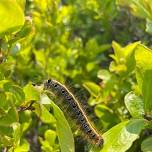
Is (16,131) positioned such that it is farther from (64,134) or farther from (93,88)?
(93,88)

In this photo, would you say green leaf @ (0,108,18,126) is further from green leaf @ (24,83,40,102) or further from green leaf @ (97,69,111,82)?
green leaf @ (97,69,111,82)

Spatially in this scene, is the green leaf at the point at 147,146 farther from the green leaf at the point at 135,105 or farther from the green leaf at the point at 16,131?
the green leaf at the point at 16,131

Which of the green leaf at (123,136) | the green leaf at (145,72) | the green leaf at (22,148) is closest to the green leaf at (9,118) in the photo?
the green leaf at (22,148)

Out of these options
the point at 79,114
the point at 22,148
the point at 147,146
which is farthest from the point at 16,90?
the point at 147,146

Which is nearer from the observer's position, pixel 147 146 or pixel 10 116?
pixel 147 146

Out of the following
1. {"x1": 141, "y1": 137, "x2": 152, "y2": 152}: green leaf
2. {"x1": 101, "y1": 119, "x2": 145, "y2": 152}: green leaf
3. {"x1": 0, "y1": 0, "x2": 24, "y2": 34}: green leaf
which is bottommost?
{"x1": 141, "y1": 137, "x2": 152, "y2": 152}: green leaf

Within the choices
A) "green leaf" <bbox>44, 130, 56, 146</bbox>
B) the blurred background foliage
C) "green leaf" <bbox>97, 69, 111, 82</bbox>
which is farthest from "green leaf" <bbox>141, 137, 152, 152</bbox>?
"green leaf" <bbox>97, 69, 111, 82</bbox>
